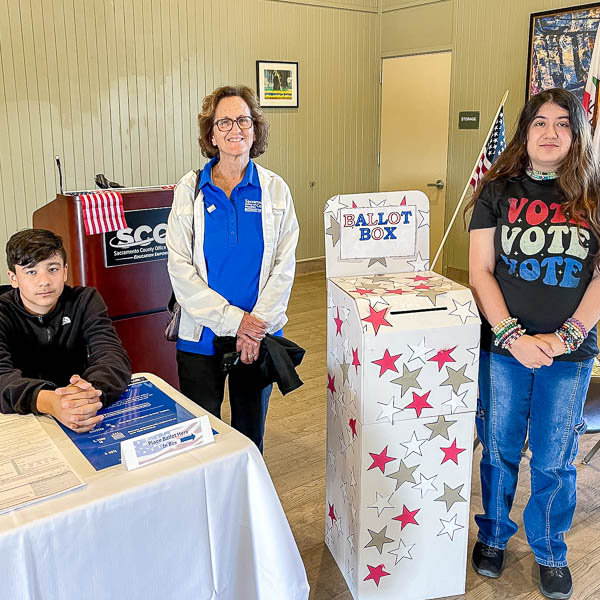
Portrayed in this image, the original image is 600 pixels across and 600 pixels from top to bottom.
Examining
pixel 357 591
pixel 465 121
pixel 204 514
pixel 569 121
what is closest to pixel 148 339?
pixel 357 591

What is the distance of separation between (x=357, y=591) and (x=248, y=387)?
28.4 inches

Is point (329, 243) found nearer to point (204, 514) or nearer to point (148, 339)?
point (204, 514)

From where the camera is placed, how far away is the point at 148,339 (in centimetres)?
316

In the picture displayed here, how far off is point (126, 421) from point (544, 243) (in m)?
1.25

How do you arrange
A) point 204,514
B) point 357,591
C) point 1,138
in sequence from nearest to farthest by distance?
point 204,514
point 357,591
point 1,138

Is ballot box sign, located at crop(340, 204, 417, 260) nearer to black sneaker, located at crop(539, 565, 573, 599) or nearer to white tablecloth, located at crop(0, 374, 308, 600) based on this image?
white tablecloth, located at crop(0, 374, 308, 600)

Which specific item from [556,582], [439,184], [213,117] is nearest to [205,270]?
[213,117]

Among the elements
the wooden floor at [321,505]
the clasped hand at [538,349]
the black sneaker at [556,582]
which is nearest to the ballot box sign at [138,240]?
the wooden floor at [321,505]

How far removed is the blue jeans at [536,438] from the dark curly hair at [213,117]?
1040mm

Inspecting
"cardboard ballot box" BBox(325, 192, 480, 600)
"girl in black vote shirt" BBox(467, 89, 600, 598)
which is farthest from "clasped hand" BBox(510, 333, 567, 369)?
"cardboard ballot box" BBox(325, 192, 480, 600)

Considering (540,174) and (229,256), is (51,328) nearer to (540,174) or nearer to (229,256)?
(229,256)

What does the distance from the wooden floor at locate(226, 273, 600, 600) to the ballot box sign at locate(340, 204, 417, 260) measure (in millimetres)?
1072

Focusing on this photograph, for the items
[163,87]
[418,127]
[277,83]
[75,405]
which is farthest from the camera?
[418,127]

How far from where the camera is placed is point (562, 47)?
5.03 meters
